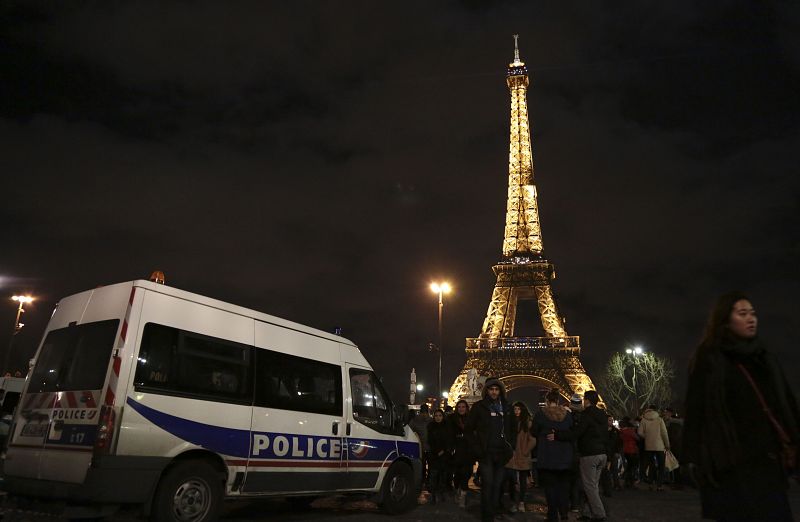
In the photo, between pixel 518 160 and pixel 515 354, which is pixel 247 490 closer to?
pixel 515 354

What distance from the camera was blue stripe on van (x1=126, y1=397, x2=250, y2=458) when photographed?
5902mm

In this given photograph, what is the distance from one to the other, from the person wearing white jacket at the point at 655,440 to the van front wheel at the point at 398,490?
6555 millimetres

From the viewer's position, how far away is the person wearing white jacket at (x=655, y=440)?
12953mm

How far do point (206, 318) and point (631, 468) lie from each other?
36.5ft

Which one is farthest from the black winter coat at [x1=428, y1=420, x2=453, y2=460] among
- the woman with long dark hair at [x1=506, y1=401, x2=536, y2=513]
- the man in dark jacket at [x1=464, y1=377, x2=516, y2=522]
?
the man in dark jacket at [x1=464, y1=377, x2=516, y2=522]

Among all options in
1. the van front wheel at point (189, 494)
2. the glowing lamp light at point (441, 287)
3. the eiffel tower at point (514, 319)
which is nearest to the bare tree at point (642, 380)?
the eiffel tower at point (514, 319)

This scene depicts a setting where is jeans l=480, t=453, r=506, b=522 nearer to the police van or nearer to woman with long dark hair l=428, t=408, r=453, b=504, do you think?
the police van

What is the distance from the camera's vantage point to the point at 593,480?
786 cm

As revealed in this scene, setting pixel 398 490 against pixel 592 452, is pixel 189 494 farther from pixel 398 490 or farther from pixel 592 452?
pixel 592 452

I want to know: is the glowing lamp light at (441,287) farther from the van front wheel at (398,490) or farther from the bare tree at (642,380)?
the bare tree at (642,380)

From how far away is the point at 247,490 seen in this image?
675cm

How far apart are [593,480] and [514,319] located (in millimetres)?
51573

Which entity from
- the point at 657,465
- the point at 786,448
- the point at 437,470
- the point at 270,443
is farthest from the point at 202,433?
the point at 657,465

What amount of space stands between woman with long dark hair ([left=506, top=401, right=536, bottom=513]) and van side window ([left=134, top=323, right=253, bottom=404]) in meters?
4.95
